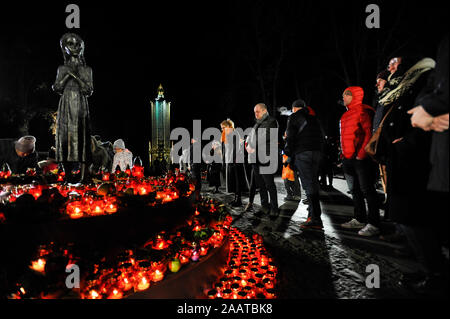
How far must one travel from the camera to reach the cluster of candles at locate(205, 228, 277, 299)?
7.95ft

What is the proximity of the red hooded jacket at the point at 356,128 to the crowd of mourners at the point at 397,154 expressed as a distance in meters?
0.01

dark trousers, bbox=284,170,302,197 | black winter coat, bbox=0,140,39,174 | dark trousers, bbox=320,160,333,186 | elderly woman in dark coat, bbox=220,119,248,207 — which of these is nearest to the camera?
black winter coat, bbox=0,140,39,174

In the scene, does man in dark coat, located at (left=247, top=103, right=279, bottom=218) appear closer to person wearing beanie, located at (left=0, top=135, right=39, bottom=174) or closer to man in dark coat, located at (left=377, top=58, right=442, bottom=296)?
man in dark coat, located at (left=377, top=58, right=442, bottom=296)

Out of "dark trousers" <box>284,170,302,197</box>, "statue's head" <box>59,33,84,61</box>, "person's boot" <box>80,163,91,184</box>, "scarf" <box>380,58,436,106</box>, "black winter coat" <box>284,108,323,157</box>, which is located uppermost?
"statue's head" <box>59,33,84,61</box>

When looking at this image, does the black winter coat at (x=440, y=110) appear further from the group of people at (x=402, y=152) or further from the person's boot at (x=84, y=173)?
the person's boot at (x=84, y=173)

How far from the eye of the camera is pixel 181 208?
3.76 m

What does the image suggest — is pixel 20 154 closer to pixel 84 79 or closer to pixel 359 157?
pixel 84 79

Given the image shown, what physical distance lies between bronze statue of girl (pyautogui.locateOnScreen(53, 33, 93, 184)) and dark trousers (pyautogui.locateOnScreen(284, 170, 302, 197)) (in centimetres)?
563

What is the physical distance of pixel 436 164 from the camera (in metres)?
1.68

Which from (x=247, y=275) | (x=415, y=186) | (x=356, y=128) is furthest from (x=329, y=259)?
(x=356, y=128)

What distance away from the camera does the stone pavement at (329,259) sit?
95.3 inches

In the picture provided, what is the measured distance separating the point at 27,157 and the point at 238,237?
492cm

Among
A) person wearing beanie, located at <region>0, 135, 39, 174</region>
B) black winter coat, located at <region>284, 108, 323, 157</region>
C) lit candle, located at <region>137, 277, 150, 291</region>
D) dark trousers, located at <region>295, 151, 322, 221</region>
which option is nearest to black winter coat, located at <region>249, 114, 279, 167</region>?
black winter coat, located at <region>284, 108, 323, 157</region>

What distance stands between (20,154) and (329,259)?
6.32 m
